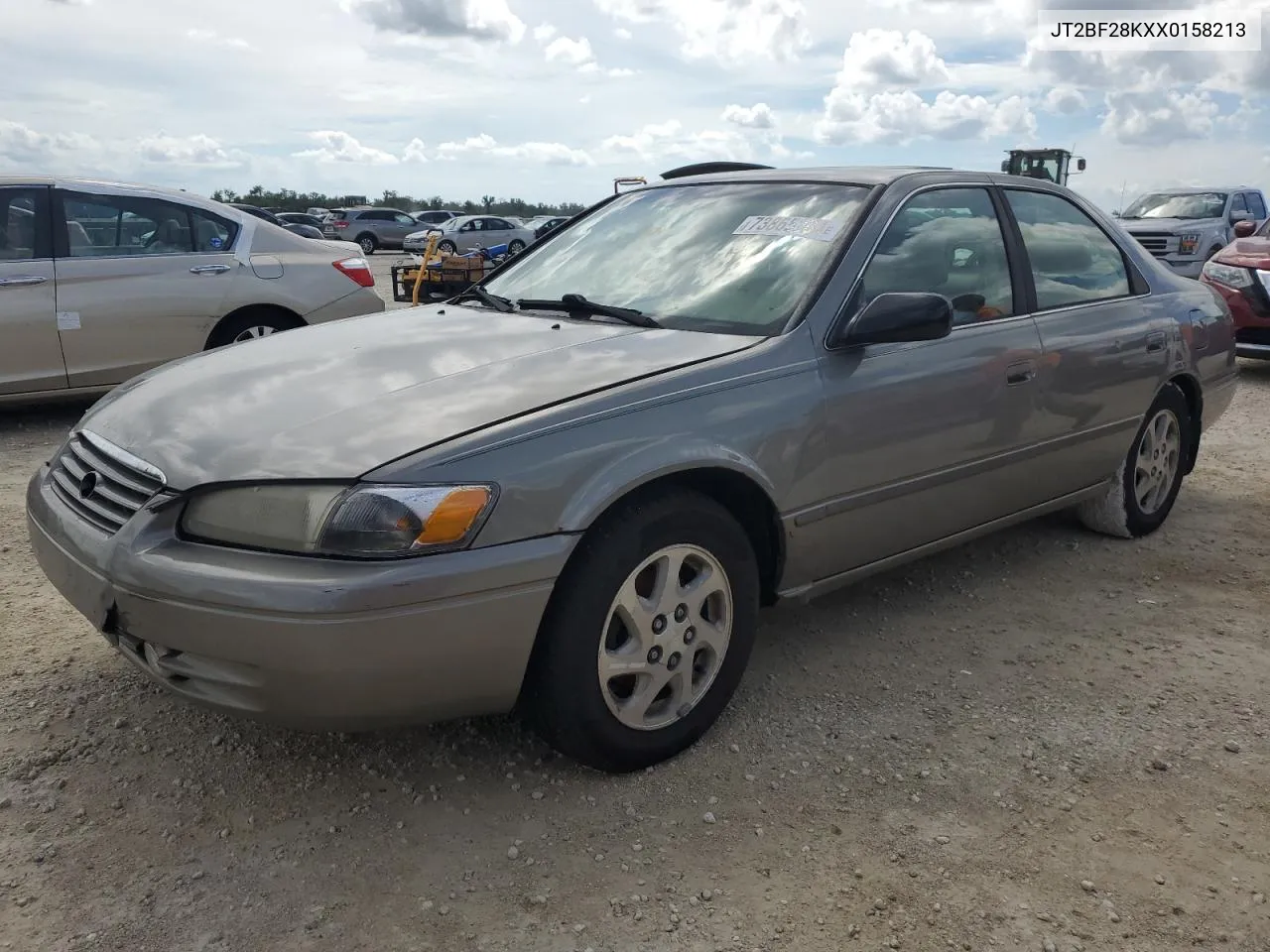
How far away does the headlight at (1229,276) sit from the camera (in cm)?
861

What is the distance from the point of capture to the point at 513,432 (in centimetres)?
241

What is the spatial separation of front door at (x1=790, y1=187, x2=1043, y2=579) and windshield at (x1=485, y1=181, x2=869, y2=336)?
0.20 meters

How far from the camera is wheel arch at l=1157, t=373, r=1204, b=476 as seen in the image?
4.59 meters

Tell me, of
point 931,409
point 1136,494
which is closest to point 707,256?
point 931,409

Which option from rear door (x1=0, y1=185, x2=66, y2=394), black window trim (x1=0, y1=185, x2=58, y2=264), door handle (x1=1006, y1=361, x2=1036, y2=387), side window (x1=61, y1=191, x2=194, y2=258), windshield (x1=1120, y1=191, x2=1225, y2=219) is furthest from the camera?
windshield (x1=1120, y1=191, x2=1225, y2=219)

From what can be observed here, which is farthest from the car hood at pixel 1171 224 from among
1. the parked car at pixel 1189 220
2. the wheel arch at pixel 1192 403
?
the wheel arch at pixel 1192 403

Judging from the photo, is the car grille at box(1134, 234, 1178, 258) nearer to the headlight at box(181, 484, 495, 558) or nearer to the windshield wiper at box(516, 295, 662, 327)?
the windshield wiper at box(516, 295, 662, 327)

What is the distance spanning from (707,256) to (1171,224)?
579 inches

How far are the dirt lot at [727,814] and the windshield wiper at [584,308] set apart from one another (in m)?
1.15

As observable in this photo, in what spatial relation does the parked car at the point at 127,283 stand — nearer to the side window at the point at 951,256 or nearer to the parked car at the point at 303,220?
the side window at the point at 951,256

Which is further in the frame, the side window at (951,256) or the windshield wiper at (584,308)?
the side window at (951,256)

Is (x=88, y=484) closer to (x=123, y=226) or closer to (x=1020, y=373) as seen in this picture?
(x=1020, y=373)

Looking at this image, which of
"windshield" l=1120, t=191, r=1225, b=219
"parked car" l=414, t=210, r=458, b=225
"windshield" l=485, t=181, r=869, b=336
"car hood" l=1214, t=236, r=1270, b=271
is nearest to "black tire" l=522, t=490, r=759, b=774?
"windshield" l=485, t=181, r=869, b=336

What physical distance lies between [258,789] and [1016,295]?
289 cm
